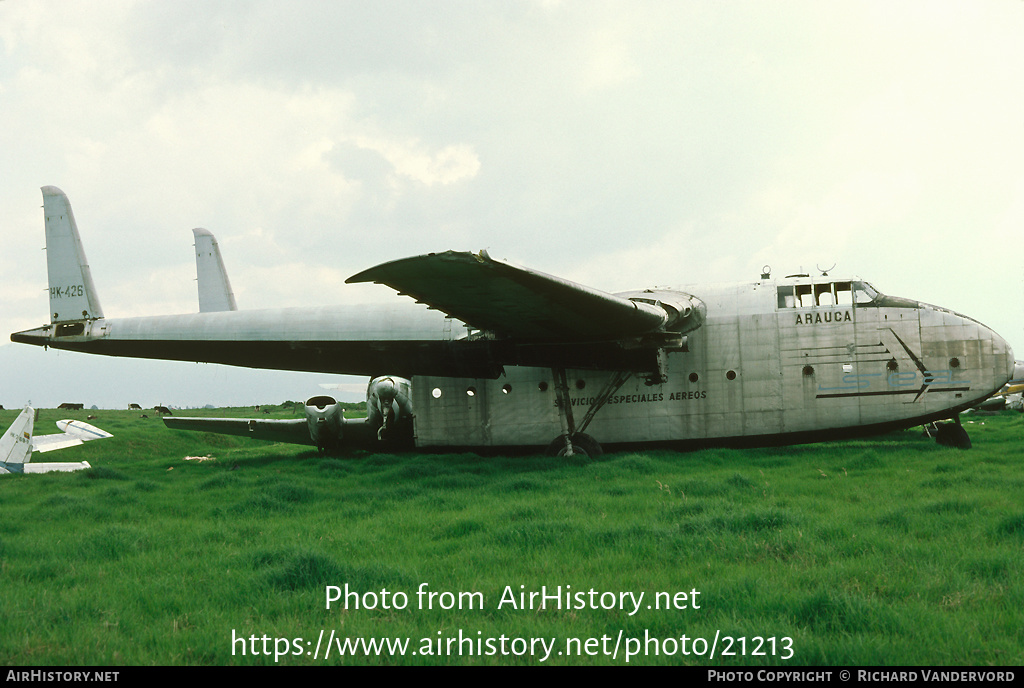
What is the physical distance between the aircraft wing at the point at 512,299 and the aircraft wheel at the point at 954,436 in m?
7.16

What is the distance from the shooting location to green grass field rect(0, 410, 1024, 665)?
13.8ft

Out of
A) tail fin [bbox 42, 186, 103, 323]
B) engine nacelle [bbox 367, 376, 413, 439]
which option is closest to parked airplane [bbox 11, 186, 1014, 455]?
engine nacelle [bbox 367, 376, 413, 439]

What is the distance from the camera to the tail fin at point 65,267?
18.2 meters

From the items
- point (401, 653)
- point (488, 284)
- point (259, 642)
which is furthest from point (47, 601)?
point (488, 284)

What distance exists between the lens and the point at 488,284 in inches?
418

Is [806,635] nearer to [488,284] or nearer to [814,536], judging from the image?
[814,536]

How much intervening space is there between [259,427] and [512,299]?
11.0 metres

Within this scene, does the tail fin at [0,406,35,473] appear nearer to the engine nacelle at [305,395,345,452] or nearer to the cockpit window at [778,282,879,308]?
the engine nacelle at [305,395,345,452]

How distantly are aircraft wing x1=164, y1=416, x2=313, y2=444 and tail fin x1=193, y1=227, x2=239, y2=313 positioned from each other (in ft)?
14.4

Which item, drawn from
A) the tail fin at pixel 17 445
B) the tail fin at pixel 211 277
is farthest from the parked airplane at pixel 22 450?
the tail fin at pixel 211 277

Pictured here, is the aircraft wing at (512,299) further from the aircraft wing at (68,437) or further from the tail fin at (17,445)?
the aircraft wing at (68,437)

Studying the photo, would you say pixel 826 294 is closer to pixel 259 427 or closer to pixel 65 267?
pixel 259 427
